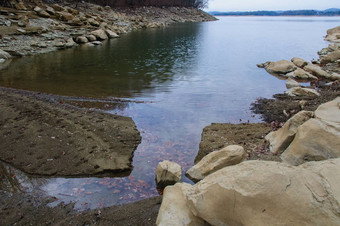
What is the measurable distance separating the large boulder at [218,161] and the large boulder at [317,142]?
151cm

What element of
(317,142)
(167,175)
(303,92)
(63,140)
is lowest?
(63,140)

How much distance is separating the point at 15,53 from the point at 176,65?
1748 cm

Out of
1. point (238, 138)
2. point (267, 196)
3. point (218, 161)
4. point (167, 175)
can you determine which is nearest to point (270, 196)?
point (267, 196)

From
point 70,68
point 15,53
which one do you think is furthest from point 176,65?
point 15,53

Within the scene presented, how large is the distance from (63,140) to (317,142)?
345 inches

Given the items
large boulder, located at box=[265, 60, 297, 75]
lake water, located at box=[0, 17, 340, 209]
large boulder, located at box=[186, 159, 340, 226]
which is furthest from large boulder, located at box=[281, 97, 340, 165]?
large boulder, located at box=[265, 60, 297, 75]

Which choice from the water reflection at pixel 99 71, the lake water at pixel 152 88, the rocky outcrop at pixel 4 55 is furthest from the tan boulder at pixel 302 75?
the rocky outcrop at pixel 4 55

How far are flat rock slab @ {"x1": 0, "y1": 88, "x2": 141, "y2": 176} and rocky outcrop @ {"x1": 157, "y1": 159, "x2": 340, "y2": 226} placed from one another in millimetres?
4483

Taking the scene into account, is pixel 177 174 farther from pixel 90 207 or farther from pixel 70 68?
pixel 70 68

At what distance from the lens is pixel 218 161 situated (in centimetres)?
861

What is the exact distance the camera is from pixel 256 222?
5051mm

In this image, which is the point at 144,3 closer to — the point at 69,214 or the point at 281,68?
the point at 281,68

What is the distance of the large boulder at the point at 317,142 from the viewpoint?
7.72 meters

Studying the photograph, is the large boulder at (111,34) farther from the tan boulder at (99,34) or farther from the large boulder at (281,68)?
the large boulder at (281,68)
